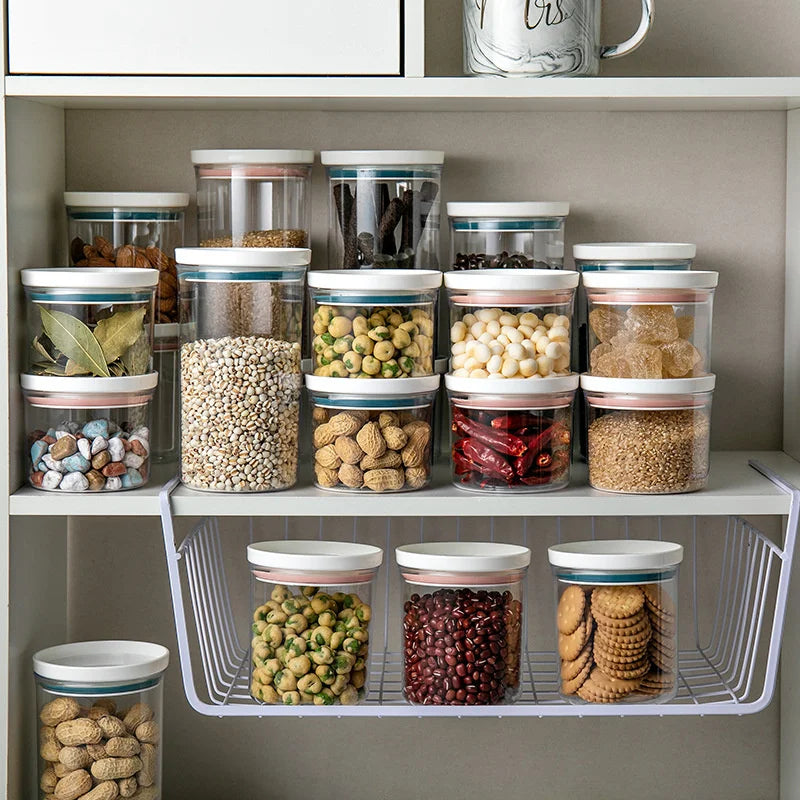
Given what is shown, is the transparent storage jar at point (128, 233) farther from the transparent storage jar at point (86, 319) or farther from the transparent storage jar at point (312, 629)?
the transparent storage jar at point (312, 629)

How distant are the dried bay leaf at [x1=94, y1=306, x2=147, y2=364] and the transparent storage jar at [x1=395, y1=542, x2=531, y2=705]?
0.35 metres

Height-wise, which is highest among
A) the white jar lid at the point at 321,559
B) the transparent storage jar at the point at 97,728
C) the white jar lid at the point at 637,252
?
the white jar lid at the point at 637,252

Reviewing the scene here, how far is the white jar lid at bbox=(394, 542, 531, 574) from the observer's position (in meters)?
1.15

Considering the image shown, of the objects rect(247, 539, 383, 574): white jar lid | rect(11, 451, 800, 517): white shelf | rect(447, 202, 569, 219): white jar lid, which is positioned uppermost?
Result: rect(447, 202, 569, 219): white jar lid

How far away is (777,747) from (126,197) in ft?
3.37

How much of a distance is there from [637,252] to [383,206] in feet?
0.91

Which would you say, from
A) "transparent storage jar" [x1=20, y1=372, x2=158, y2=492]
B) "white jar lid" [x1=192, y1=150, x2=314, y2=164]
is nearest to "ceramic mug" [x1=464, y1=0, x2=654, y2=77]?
"white jar lid" [x1=192, y1=150, x2=314, y2=164]

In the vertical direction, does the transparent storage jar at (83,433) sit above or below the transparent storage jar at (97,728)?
above

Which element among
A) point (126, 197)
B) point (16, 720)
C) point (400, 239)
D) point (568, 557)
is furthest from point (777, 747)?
point (126, 197)

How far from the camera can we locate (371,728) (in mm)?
1437

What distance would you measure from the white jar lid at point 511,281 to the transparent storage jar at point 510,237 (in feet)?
0.34

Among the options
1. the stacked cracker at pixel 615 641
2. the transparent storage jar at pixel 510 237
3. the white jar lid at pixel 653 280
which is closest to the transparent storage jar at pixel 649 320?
the white jar lid at pixel 653 280

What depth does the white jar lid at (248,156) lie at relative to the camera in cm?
126

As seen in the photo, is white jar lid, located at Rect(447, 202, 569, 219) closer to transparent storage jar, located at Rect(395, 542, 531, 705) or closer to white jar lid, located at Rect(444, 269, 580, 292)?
white jar lid, located at Rect(444, 269, 580, 292)
